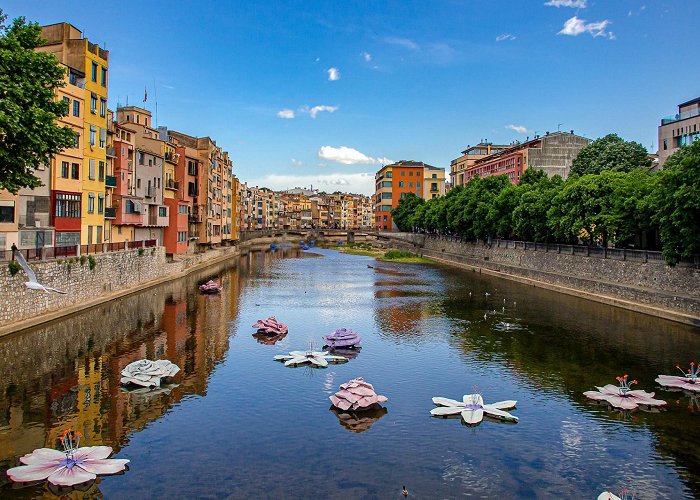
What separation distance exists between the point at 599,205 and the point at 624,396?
36.2 meters

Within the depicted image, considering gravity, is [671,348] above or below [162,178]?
below

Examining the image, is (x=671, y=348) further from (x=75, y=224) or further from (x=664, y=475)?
(x=75, y=224)

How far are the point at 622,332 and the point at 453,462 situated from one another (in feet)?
84.2

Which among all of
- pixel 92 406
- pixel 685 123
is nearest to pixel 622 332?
pixel 92 406

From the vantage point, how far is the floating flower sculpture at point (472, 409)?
2359 centimetres

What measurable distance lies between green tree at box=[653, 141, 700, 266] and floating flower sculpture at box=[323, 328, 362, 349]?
24041mm

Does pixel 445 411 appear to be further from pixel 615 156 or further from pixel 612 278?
pixel 615 156

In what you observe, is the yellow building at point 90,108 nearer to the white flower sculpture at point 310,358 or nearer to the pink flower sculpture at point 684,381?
the white flower sculpture at point 310,358

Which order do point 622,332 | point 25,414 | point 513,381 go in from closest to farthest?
point 25,414, point 513,381, point 622,332

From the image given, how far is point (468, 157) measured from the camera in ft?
520

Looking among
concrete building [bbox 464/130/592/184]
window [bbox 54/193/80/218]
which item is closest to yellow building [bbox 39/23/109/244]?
window [bbox 54/193/80/218]

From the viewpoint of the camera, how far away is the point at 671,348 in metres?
35.6

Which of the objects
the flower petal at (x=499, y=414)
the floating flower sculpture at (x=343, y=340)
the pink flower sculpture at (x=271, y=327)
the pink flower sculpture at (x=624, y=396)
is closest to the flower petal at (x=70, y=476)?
the flower petal at (x=499, y=414)

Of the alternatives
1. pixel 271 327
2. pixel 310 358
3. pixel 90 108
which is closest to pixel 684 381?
pixel 310 358
